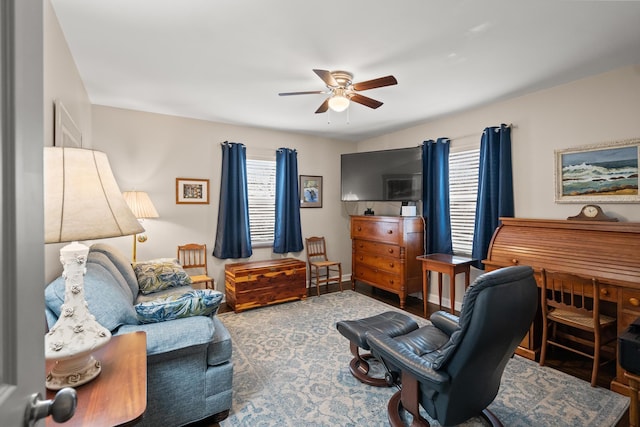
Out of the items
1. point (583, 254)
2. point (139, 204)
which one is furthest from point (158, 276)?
point (583, 254)

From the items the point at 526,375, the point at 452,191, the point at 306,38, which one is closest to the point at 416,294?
the point at 452,191

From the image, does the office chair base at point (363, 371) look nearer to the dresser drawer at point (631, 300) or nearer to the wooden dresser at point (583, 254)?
the wooden dresser at point (583, 254)

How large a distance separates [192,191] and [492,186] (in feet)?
12.5

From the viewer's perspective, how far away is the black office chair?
4.76ft

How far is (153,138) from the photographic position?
3.96 metres

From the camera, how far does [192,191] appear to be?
4.23 meters

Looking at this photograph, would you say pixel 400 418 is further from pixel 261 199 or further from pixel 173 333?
pixel 261 199

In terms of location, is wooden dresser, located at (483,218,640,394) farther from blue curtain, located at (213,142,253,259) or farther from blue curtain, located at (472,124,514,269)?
blue curtain, located at (213,142,253,259)

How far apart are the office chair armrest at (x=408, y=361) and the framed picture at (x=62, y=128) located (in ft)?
7.70

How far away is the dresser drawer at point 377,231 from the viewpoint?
428 cm

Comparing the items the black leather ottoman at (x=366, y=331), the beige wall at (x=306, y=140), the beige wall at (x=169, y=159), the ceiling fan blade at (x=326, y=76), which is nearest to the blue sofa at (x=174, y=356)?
the beige wall at (x=306, y=140)

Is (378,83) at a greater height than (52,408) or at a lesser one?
greater

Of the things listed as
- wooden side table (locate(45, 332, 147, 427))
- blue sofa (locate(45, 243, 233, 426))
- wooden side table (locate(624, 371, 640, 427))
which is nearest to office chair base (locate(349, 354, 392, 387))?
blue sofa (locate(45, 243, 233, 426))

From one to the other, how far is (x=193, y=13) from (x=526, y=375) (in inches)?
144
